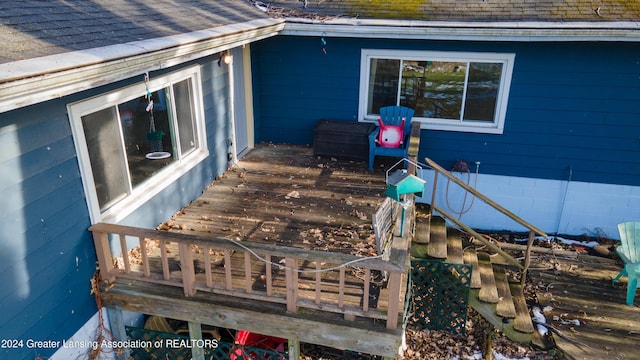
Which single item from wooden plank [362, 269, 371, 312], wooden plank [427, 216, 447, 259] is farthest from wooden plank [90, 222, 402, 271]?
wooden plank [427, 216, 447, 259]

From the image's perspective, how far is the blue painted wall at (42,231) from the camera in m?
3.16

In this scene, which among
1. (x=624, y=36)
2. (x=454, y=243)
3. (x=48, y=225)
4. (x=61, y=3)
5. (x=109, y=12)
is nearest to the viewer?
(x=48, y=225)

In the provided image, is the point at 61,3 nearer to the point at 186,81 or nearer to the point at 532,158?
the point at 186,81

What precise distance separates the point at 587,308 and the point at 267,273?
4.59 metres

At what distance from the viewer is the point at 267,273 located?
12.7 ft

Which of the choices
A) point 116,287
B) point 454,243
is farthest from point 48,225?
point 454,243

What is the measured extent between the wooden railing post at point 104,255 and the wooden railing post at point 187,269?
72cm

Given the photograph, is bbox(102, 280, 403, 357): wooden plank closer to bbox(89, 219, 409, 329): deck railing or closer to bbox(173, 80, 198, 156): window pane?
bbox(89, 219, 409, 329): deck railing

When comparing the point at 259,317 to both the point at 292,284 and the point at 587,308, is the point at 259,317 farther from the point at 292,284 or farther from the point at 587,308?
the point at 587,308

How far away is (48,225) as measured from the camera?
352 centimetres

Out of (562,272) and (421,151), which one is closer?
(562,272)

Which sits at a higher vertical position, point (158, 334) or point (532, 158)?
point (532, 158)

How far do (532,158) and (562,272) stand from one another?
1865 mm

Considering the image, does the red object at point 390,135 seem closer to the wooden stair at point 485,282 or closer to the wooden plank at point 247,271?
the wooden stair at point 485,282
